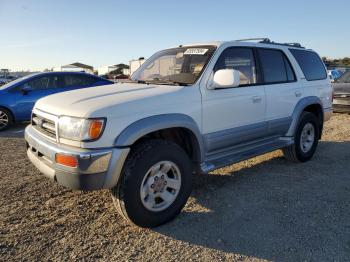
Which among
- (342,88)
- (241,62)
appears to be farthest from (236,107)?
(342,88)

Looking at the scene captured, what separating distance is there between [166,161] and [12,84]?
720 cm

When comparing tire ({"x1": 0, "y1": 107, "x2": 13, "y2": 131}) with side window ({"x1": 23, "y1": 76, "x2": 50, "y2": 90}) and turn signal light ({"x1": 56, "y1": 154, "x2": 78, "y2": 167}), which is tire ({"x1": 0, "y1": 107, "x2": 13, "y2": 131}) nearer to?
side window ({"x1": 23, "y1": 76, "x2": 50, "y2": 90})

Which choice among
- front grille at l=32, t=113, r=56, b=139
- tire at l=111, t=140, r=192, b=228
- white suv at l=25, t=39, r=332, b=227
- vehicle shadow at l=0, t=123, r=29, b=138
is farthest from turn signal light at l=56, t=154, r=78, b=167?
vehicle shadow at l=0, t=123, r=29, b=138

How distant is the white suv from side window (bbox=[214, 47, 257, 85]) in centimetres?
1

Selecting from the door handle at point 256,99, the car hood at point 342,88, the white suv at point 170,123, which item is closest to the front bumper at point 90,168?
the white suv at point 170,123

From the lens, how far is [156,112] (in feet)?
11.2

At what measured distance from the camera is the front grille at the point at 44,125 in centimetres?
344

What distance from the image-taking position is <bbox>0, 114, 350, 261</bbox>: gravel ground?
3061mm

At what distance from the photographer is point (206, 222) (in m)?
3.61

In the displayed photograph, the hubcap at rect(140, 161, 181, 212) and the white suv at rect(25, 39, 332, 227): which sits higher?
the white suv at rect(25, 39, 332, 227)

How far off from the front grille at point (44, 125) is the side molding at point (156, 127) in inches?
30.1

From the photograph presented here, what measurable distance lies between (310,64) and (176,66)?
8.82 feet

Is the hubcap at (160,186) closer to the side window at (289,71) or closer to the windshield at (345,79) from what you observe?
the side window at (289,71)

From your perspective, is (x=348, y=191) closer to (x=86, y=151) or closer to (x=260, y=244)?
(x=260, y=244)
